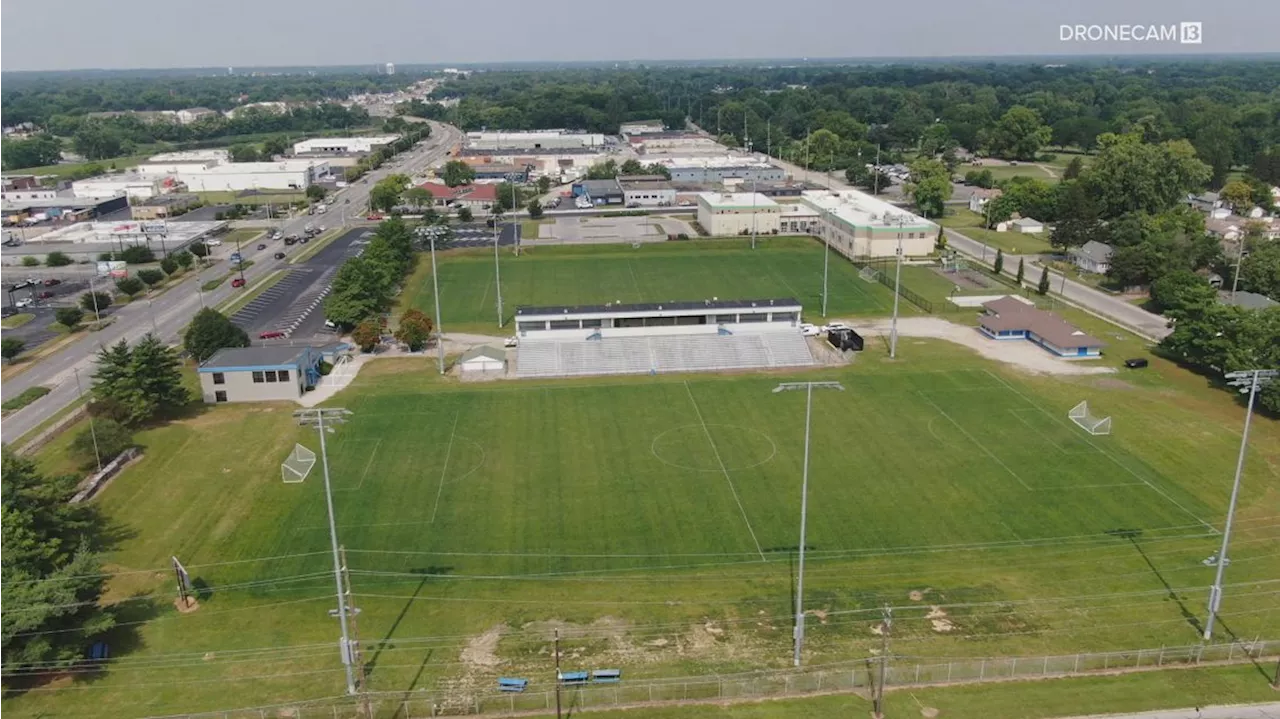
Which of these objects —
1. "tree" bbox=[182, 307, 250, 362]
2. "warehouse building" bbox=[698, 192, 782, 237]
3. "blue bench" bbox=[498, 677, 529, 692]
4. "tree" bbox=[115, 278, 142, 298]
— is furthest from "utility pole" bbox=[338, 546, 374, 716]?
"warehouse building" bbox=[698, 192, 782, 237]

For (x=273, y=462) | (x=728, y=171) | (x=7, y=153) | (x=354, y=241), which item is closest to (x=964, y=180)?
(x=728, y=171)

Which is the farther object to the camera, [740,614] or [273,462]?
[273,462]

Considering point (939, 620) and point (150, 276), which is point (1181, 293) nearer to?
point (939, 620)

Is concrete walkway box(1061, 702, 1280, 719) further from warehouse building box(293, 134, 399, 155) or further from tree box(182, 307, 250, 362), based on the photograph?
warehouse building box(293, 134, 399, 155)

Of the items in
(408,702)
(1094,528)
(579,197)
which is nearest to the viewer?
(408,702)

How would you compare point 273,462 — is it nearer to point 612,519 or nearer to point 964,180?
point 612,519
